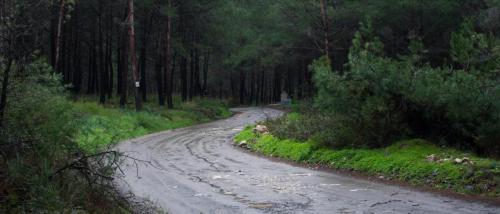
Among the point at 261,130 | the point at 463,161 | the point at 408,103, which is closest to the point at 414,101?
the point at 408,103

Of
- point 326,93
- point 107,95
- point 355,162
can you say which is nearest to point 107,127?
point 326,93

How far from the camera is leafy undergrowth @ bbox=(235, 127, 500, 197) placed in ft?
41.2

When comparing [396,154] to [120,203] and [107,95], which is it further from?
[107,95]

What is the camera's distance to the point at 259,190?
13133mm

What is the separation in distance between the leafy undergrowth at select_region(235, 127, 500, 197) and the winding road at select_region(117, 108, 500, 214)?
938 mm

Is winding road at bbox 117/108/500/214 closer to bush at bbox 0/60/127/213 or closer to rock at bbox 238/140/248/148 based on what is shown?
bush at bbox 0/60/127/213

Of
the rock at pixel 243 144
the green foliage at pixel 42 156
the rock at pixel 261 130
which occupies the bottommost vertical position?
the rock at pixel 243 144

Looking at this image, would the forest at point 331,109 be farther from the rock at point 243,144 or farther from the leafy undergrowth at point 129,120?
the rock at point 243,144

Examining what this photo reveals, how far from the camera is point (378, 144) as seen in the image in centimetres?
1762

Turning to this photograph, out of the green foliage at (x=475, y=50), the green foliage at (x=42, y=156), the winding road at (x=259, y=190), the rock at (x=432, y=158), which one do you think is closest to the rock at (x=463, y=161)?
the rock at (x=432, y=158)

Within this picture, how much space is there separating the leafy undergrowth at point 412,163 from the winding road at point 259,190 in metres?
0.94

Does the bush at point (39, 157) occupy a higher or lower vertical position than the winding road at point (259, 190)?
higher

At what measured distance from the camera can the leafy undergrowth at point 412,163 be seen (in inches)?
495

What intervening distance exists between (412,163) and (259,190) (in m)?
4.29
